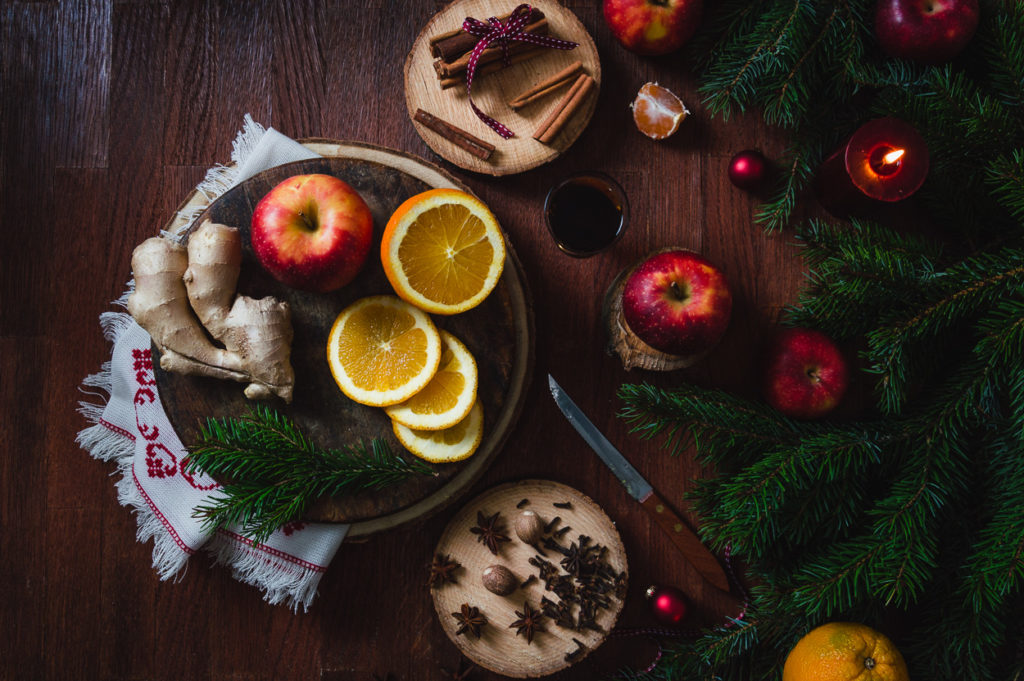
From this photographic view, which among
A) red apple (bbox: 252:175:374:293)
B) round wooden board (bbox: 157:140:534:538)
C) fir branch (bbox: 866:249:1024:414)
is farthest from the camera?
round wooden board (bbox: 157:140:534:538)

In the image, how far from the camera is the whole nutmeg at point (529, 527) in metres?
1.30

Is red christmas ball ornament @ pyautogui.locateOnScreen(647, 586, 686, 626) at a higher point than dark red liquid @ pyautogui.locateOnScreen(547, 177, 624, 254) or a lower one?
lower

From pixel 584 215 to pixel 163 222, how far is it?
3.00 feet

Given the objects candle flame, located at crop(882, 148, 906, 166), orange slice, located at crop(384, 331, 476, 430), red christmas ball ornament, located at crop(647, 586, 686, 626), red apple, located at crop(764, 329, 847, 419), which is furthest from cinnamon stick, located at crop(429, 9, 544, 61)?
red christmas ball ornament, located at crop(647, 586, 686, 626)

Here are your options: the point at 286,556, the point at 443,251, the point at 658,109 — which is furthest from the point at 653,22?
the point at 286,556

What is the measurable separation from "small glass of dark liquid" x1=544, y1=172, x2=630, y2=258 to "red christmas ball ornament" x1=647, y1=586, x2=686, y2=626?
71 cm

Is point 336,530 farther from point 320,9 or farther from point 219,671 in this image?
point 320,9

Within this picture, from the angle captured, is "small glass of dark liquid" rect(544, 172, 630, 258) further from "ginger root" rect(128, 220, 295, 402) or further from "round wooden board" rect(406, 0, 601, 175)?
"ginger root" rect(128, 220, 295, 402)

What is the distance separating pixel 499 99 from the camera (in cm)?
136

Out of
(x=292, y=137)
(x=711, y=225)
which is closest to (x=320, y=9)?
(x=292, y=137)

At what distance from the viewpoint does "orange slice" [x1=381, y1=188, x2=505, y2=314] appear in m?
1.13

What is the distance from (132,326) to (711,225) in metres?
1.24

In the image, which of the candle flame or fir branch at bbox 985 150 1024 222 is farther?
the candle flame

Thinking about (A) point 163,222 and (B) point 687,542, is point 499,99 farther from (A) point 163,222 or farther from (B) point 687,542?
(B) point 687,542
